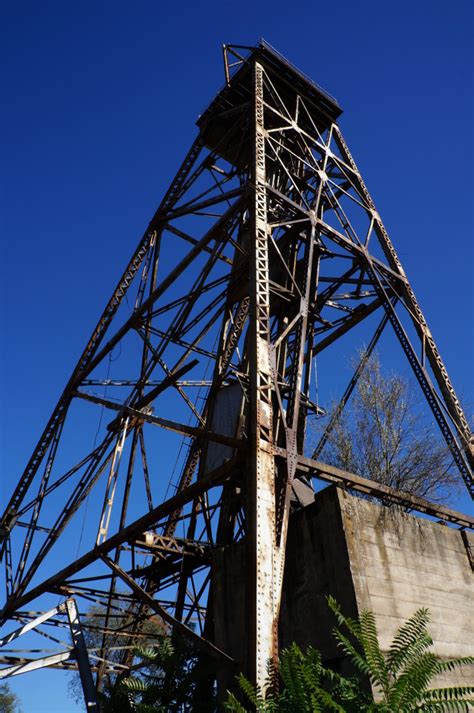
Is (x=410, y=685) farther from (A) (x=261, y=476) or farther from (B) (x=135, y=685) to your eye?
(B) (x=135, y=685)

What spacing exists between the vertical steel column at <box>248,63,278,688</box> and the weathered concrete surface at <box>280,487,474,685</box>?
2.27 feet

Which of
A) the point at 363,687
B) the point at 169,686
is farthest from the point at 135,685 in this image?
the point at 363,687

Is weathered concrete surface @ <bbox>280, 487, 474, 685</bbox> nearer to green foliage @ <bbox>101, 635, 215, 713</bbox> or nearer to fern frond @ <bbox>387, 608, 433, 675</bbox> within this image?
fern frond @ <bbox>387, 608, 433, 675</bbox>

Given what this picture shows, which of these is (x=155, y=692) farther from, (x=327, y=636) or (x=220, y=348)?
(x=220, y=348)

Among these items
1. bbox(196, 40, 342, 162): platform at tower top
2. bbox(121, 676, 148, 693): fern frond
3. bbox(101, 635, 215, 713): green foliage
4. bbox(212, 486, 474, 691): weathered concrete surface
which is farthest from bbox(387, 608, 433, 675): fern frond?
bbox(196, 40, 342, 162): platform at tower top

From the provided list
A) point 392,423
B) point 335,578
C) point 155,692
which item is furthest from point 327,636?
point 392,423

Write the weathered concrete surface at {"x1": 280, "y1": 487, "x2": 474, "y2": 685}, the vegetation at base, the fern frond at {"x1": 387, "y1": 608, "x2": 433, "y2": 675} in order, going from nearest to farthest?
1. the vegetation at base
2. the fern frond at {"x1": 387, "y1": 608, "x2": 433, "y2": 675}
3. the weathered concrete surface at {"x1": 280, "y1": 487, "x2": 474, "y2": 685}

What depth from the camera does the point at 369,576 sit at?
23.5 feet

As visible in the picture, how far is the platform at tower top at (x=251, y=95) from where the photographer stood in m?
14.2

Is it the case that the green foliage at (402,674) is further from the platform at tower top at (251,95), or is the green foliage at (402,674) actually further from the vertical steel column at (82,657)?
the platform at tower top at (251,95)

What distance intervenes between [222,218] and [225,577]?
614cm

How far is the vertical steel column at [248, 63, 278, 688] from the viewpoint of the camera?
6520mm

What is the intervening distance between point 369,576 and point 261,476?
167 centimetres

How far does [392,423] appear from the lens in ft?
37.4
